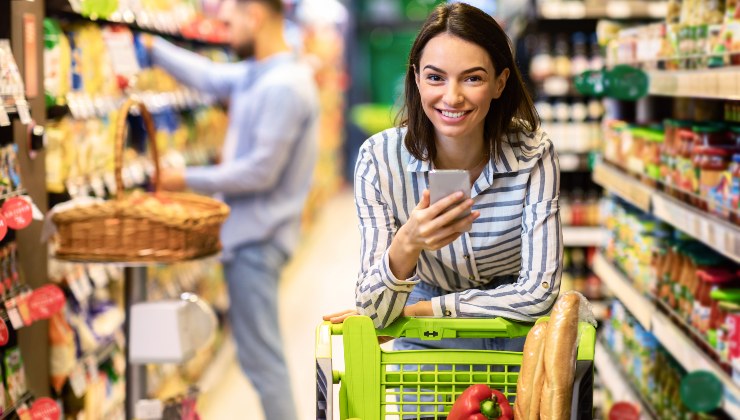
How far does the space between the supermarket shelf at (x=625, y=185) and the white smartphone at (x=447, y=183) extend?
6.56 ft

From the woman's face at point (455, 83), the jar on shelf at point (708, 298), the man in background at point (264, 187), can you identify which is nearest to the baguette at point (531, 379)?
the woman's face at point (455, 83)

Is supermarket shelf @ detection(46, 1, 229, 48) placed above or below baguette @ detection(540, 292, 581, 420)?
above

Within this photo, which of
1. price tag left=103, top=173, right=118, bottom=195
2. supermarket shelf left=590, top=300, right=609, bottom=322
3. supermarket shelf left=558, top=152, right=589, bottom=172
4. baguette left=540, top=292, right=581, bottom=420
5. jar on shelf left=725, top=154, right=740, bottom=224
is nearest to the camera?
baguette left=540, top=292, right=581, bottom=420

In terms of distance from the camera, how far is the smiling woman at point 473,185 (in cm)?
223

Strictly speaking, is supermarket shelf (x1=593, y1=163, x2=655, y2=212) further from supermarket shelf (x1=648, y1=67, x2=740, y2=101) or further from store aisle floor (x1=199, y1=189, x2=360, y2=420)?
store aisle floor (x1=199, y1=189, x2=360, y2=420)

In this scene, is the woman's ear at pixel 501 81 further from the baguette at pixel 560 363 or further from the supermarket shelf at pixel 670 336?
the supermarket shelf at pixel 670 336

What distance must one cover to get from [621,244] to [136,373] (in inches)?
87.0

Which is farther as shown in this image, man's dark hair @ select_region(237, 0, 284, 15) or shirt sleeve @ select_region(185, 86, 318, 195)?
man's dark hair @ select_region(237, 0, 284, 15)

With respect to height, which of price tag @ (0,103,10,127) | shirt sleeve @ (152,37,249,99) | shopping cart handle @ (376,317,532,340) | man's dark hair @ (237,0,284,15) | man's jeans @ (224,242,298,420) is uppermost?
man's dark hair @ (237,0,284,15)

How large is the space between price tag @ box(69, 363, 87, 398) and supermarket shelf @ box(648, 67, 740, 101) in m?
2.18

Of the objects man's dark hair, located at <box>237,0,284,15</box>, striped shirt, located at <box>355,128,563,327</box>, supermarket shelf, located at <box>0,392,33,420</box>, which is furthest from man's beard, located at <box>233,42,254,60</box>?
striped shirt, located at <box>355,128,563,327</box>

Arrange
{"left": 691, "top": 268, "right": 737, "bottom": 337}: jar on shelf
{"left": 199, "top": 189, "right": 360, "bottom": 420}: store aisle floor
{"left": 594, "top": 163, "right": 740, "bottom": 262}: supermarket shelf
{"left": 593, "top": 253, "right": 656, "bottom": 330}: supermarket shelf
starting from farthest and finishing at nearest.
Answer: {"left": 199, "top": 189, "right": 360, "bottom": 420}: store aisle floor, {"left": 593, "top": 253, "right": 656, "bottom": 330}: supermarket shelf, {"left": 691, "top": 268, "right": 737, "bottom": 337}: jar on shelf, {"left": 594, "top": 163, "right": 740, "bottom": 262}: supermarket shelf

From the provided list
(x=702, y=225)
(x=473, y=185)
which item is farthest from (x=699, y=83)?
(x=473, y=185)

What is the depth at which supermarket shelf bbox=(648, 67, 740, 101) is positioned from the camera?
2.82 m
